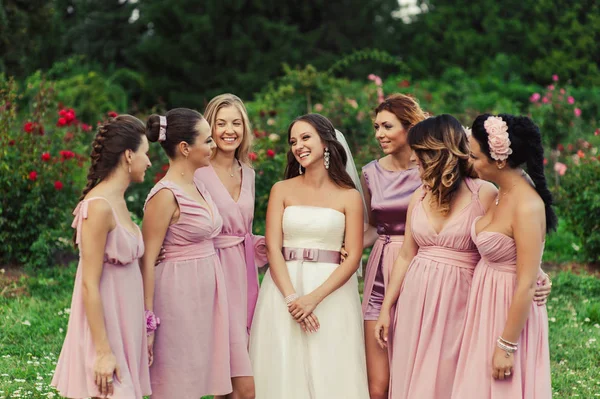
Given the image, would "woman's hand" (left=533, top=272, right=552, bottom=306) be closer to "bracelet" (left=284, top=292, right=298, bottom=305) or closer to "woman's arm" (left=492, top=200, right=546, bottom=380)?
"woman's arm" (left=492, top=200, right=546, bottom=380)

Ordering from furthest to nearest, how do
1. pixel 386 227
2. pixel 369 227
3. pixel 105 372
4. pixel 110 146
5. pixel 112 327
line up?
pixel 369 227, pixel 386 227, pixel 110 146, pixel 112 327, pixel 105 372

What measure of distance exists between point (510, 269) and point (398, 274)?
0.85m

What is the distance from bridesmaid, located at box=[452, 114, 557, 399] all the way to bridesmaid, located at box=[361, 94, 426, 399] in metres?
1.01

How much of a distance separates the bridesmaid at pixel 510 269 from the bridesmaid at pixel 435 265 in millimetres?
253

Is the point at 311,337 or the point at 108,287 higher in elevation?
the point at 108,287

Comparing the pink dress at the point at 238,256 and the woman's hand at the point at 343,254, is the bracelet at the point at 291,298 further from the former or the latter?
the woman's hand at the point at 343,254

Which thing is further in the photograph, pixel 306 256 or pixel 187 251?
pixel 306 256

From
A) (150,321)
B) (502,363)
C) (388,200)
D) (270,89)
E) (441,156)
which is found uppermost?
(270,89)

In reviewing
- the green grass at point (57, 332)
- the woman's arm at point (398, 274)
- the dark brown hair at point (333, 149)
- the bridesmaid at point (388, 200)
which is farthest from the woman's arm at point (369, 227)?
the green grass at point (57, 332)

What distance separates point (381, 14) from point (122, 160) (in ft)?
69.7

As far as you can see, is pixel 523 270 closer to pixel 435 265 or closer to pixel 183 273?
pixel 435 265

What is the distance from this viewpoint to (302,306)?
5.28 meters

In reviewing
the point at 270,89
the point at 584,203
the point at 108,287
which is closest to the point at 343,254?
the point at 108,287

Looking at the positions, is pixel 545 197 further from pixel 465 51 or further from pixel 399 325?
pixel 465 51
